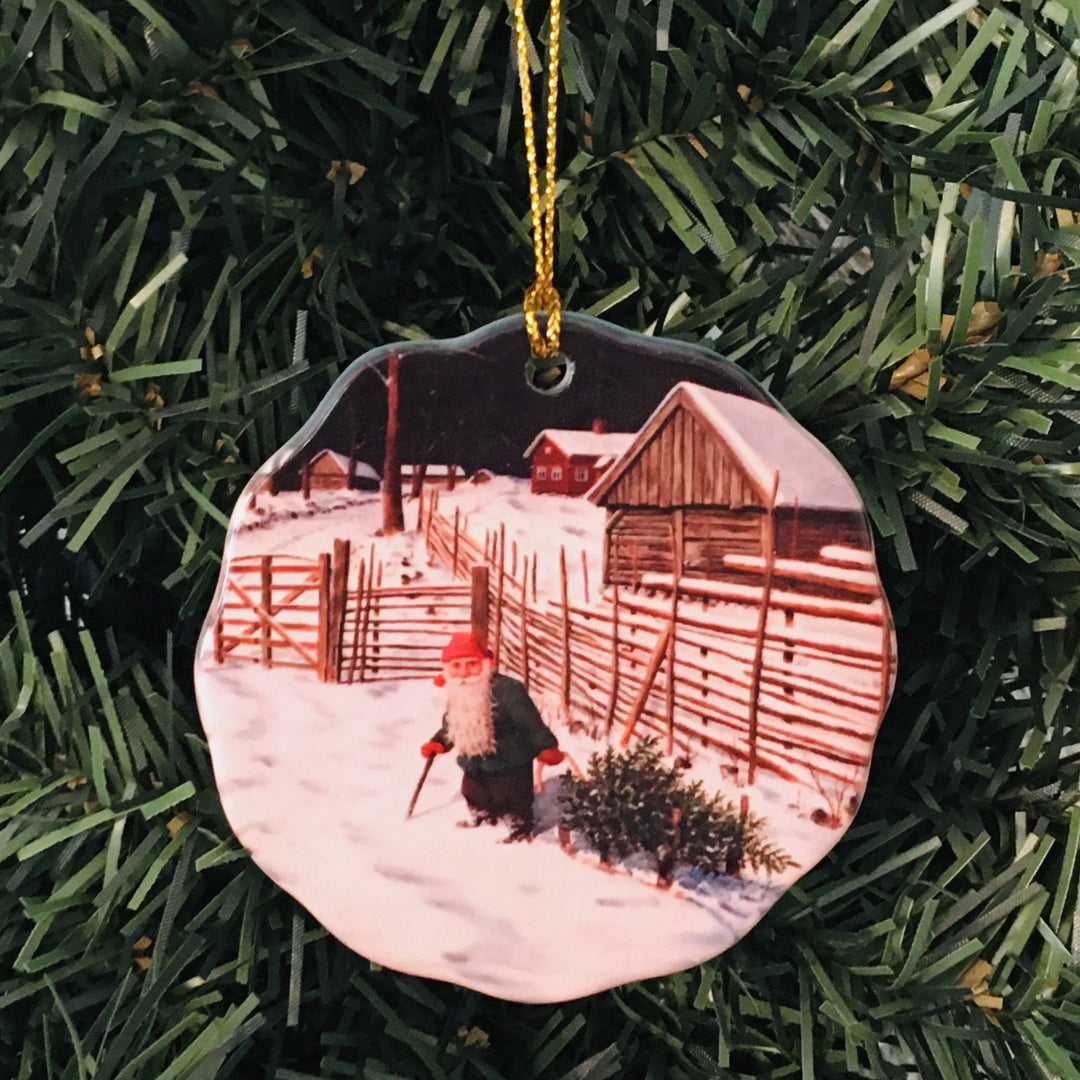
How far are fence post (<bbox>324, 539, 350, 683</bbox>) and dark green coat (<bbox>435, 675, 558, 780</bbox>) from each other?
0.13ft

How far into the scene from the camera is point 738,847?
12.4 inches

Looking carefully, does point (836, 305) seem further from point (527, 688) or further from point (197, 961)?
point (197, 961)

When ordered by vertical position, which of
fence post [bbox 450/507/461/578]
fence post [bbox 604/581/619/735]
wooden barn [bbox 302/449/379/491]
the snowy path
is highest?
wooden barn [bbox 302/449/379/491]

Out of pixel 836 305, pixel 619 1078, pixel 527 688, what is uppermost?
pixel 836 305

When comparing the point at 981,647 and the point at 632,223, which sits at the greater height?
the point at 632,223

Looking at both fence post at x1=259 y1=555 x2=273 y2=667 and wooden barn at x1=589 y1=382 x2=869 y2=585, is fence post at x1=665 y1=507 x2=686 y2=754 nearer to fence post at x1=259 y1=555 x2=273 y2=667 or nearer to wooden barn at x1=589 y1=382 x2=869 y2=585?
wooden barn at x1=589 y1=382 x2=869 y2=585

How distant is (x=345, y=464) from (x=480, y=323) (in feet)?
0.22

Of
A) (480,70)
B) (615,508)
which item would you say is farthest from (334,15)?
(615,508)

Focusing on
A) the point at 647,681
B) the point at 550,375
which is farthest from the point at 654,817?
the point at 550,375

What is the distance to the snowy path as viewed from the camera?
1.03 feet

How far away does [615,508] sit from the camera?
0.32 metres

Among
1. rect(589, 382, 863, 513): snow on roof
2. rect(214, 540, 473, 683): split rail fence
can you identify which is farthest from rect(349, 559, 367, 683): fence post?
rect(589, 382, 863, 513): snow on roof

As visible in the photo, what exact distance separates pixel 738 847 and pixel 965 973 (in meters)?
0.08

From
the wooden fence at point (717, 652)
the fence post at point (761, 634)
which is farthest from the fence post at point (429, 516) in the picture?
the fence post at point (761, 634)
